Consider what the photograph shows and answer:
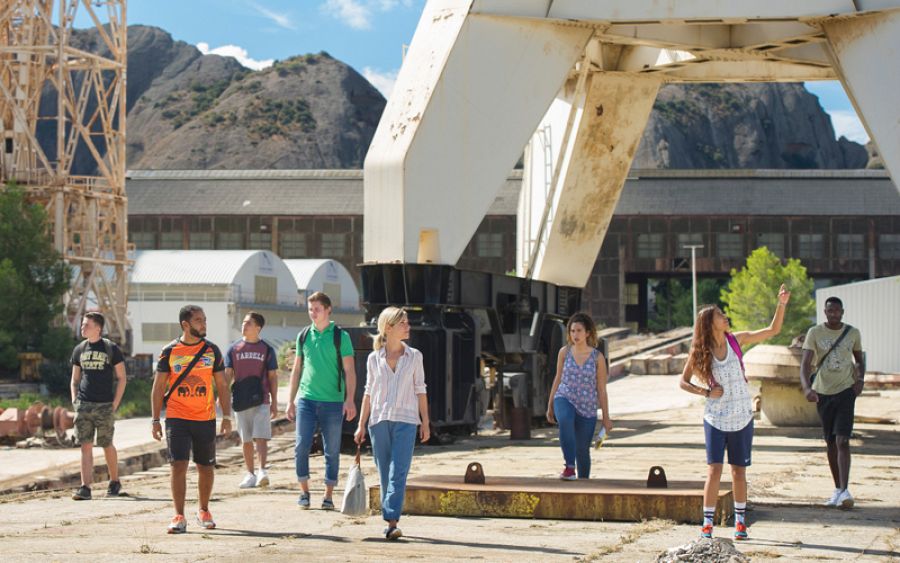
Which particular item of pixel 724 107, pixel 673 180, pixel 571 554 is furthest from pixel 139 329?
pixel 724 107

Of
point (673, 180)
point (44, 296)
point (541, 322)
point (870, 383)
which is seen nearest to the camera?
point (541, 322)

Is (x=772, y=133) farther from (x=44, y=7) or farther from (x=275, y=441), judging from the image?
(x=275, y=441)

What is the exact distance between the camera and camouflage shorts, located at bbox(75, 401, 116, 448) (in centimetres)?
1289

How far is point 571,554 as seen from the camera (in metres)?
8.23

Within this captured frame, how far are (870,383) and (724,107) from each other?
5458 inches

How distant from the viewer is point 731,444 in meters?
9.04

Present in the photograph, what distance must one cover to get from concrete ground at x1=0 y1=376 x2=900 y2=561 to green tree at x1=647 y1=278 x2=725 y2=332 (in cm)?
8102

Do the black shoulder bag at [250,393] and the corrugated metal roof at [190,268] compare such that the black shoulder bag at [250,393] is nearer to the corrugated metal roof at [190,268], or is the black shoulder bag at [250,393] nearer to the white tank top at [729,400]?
the white tank top at [729,400]

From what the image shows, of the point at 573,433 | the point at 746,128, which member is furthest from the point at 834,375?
the point at 746,128

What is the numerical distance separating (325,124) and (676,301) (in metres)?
81.8

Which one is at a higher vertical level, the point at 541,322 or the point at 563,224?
the point at 563,224

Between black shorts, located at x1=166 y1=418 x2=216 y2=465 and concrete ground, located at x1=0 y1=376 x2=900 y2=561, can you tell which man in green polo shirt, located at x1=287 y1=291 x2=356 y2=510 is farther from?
black shorts, located at x1=166 y1=418 x2=216 y2=465

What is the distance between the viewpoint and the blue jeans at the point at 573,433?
1159 cm

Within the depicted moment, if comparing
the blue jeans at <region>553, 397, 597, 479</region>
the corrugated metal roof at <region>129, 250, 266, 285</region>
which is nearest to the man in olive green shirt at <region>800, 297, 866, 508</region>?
the blue jeans at <region>553, 397, 597, 479</region>
